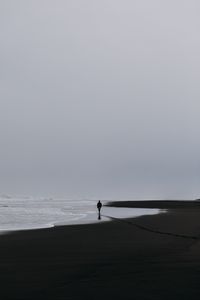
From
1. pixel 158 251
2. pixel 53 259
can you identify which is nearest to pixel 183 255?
pixel 158 251

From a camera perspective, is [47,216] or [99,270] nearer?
[99,270]

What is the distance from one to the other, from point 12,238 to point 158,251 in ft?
26.8

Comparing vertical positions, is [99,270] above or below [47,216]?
below

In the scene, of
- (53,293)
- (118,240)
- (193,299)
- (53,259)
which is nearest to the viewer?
(193,299)

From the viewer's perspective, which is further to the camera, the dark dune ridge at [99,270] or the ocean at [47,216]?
the ocean at [47,216]

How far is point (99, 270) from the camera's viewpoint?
12945 millimetres

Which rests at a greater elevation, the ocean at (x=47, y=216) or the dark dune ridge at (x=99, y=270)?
the ocean at (x=47, y=216)

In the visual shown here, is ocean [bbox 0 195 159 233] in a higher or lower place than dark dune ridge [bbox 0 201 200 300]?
higher

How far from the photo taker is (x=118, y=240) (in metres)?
22.5

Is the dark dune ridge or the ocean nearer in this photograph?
the dark dune ridge

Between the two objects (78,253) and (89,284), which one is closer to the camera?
(89,284)

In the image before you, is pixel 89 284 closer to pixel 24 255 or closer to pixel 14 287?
pixel 14 287

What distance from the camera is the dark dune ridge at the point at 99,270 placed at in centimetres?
983

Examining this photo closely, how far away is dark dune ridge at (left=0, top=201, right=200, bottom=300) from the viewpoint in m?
9.83
